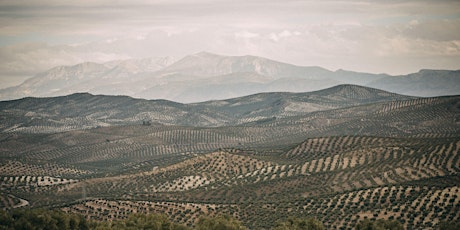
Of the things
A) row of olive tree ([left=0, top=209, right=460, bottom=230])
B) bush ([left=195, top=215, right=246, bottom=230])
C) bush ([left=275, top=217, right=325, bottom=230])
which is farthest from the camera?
bush ([left=195, top=215, right=246, bottom=230])

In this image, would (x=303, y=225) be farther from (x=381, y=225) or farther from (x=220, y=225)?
(x=220, y=225)

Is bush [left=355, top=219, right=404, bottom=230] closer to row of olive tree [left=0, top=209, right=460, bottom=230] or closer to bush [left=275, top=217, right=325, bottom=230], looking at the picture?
row of olive tree [left=0, top=209, right=460, bottom=230]

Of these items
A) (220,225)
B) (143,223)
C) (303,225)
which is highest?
(220,225)

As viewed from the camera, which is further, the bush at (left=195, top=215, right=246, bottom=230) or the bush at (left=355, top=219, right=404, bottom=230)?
the bush at (left=195, top=215, right=246, bottom=230)

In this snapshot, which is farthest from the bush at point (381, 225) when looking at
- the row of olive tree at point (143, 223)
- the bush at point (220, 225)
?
the bush at point (220, 225)

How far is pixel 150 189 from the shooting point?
18312 cm

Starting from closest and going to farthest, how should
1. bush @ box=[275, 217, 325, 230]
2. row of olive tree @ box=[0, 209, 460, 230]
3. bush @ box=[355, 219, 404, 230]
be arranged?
bush @ box=[355, 219, 404, 230] < row of olive tree @ box=[0, 209, 460, 230] < bush @ box=[275, 217, 325, 230]

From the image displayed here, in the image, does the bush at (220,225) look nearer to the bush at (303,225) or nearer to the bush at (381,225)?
the bush at (303,225)

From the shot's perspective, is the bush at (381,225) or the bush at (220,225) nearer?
the bush at (381,225)

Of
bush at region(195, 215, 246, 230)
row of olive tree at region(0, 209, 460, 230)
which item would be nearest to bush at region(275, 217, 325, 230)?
row of olive tree at region(0, 209, 460, 230)

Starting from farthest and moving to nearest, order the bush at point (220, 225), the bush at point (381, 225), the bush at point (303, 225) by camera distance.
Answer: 1. the bush at point (220, 225)
2. the bush at point (303, 225)
3. the bush at point (381, 225)

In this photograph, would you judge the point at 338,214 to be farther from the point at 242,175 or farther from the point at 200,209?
the point at 242,175

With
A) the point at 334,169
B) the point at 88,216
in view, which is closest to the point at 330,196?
the point at 334,169

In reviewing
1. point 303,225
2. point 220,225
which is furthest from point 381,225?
point 220,225
